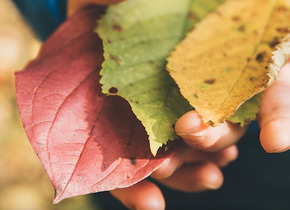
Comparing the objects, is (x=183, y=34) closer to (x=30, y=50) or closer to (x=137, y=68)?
(x=137, y=68)

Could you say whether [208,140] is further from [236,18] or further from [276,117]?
[236,18]

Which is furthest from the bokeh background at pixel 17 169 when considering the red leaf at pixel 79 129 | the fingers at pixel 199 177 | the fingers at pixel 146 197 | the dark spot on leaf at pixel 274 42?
the dark spot on leaf at pixel 274 42

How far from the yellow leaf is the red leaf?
0.10 metres

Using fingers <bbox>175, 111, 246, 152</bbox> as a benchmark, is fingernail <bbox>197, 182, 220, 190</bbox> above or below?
below

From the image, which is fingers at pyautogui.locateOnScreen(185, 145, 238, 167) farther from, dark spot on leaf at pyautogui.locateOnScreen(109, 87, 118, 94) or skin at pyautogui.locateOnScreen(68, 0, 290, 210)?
dark spot on leaf at pyautogui.locateOnScreen(109, 87, 118, 94)

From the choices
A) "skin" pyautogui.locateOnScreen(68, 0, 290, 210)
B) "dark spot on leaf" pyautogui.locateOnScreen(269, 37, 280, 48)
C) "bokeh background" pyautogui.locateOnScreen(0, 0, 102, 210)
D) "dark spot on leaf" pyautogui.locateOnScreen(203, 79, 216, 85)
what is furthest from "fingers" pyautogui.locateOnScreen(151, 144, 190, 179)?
"bokeh background" pyautogui.locateOnScreen(0, 0, 102, 210)

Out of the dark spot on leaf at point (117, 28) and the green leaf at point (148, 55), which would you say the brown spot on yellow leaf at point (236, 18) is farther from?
the dark spot on leaf at point (117, 28)

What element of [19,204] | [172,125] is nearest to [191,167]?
[172,125]

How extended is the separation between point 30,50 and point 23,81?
5.20 feet

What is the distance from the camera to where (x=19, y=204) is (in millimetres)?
1437

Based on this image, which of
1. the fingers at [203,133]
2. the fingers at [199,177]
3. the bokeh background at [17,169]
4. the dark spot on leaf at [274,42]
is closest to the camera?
the fingers at [203,133]

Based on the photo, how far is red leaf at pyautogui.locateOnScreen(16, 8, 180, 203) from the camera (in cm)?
38

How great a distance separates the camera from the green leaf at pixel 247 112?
42 cm

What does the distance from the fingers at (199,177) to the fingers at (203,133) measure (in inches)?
6.6
